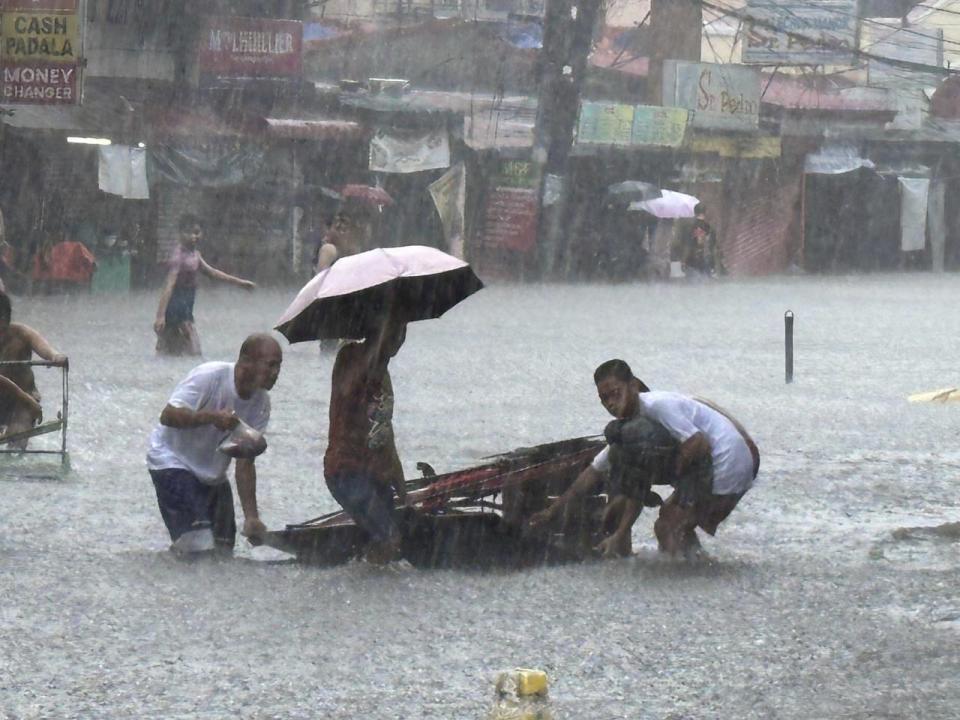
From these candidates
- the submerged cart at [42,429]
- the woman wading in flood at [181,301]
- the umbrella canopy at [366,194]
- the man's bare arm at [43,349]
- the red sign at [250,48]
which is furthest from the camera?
the umbrella canopy at [366,194]

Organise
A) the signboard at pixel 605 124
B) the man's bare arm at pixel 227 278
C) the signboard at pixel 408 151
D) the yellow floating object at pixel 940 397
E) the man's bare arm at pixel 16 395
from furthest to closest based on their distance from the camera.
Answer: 1. the signboard at pixel 605 124
2. the signboard at pixel 408 151
3. the man's bare arm at pixel 227 278
4. the yellow floating object at pixel 940 397
5. the man's bare arm at pixel 16 395

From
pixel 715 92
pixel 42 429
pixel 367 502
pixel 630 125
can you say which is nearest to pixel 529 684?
pixel 367 502

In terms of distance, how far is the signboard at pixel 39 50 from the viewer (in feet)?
71.9

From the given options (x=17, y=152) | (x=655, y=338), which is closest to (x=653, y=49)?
(x=17, y=152)

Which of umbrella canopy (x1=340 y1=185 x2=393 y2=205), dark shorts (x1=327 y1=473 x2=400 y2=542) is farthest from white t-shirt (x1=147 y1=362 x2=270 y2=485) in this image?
umbrella canopy (x1=340 y1=185 x2=393 y2=205)

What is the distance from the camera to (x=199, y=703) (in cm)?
529

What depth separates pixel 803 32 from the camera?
4050 cm

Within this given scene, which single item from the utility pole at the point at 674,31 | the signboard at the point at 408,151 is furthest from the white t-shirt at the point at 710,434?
the utility pole at the point at 674,31

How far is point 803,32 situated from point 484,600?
35496 mm

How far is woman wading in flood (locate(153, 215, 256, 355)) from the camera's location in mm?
17062

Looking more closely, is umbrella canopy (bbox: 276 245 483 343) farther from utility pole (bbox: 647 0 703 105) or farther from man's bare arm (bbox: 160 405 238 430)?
utility pole (bbox: 647 0 703 105)

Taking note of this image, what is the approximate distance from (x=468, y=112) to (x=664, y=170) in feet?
22.8

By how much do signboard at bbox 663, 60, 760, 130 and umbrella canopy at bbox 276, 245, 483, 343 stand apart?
3331 centimetres

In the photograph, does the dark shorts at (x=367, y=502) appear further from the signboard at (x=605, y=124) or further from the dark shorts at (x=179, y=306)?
the signboard at (x=605, y=124)
